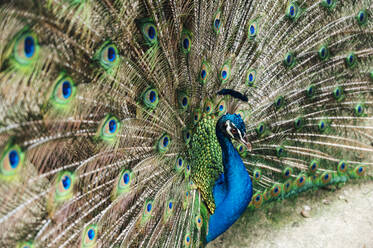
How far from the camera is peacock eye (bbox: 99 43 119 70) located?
137 cm

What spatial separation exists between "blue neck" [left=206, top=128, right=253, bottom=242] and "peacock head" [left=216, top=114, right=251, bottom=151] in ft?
0.35

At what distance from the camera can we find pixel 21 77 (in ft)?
3.59

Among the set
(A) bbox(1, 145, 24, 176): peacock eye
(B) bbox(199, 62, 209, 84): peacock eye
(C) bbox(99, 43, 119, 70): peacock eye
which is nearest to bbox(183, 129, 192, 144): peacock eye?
(B) bbox(199, 62, 209, 84): peacock eye

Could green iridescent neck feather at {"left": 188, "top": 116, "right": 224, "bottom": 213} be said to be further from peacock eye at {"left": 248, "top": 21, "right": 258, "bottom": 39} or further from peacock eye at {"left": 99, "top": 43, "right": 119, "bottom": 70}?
peacock eye at {"left": 99, "top": 43, "right": 119, "bottom": 70}

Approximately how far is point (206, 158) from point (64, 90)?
1.08 m

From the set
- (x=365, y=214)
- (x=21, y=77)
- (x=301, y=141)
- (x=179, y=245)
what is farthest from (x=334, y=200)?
(x=21, y=77)

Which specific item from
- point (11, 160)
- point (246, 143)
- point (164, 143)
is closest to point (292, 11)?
point (246, 143)

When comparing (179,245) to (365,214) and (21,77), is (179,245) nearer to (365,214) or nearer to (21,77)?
(21,77)

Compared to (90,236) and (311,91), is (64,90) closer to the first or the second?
(90,236)

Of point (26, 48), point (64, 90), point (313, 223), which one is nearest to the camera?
point (26, 48)

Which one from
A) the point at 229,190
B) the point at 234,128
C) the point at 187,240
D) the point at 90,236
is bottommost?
the point at 187,240

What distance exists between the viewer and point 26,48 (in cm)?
108

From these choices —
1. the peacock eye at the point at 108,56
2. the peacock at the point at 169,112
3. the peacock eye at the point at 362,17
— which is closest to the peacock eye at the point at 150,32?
the peacock at the point at 169,112

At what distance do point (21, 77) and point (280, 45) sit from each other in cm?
185
